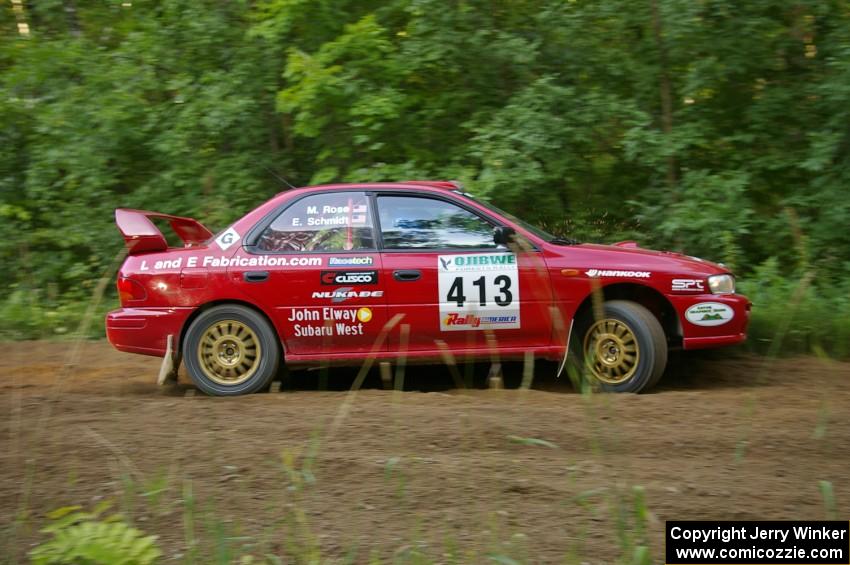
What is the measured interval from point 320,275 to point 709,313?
2.96 m

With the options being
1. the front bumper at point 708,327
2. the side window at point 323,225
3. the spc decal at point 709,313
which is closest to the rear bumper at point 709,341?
the front bumper at point 708,327

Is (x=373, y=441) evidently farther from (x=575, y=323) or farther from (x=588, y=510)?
(x=575, y=323)

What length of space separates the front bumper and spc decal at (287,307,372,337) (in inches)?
93.4

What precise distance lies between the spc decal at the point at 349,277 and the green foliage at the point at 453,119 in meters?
3.27

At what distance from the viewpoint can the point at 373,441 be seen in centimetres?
537

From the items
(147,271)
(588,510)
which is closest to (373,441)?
(588,510)

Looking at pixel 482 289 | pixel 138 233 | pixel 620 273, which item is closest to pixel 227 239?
pixel 138 233

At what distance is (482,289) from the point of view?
683cm

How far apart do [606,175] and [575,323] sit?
14.0ft

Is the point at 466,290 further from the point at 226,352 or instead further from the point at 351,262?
the point at 226,352

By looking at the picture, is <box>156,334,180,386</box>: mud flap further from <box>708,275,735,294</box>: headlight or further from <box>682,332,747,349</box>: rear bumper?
<box>708,275,735,294</box>: headlight

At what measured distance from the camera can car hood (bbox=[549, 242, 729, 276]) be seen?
6840 millimetres

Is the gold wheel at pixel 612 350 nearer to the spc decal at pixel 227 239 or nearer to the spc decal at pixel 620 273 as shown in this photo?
the spc decal at pixel 620 273

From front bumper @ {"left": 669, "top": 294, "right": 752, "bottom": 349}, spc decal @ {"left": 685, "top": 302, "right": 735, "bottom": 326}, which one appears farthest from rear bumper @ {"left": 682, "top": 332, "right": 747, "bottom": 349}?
Answer: spc decal @ {"left": 685, "top": 302, "right": 735, "bottom": 326}
